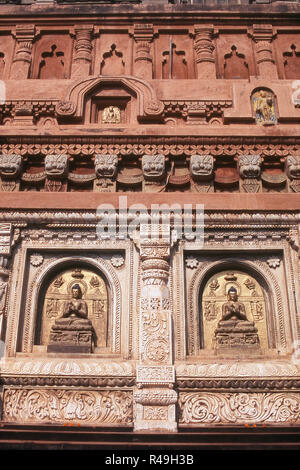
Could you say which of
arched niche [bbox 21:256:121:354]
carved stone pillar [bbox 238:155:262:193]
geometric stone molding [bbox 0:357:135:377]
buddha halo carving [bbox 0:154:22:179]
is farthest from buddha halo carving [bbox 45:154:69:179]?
geometric stone molding [bbox 0:357:135:377]

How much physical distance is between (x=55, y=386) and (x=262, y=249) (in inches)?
131

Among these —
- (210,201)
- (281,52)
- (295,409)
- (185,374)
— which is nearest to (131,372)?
(185,374)

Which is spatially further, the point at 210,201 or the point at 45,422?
the point at 210,201

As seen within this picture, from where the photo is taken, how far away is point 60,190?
8.49 meters

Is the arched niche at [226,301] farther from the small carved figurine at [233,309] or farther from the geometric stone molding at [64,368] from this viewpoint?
the geometric stone molding at [64,368]

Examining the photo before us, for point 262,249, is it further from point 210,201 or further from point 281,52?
point 281,52

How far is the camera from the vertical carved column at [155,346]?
685 cm

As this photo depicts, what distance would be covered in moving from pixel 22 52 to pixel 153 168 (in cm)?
348

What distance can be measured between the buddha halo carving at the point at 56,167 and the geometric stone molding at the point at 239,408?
3.58 m

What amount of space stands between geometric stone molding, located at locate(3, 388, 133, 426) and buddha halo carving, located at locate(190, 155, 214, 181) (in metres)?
3.26

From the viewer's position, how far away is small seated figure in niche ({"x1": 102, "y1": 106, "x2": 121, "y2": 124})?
368 inches

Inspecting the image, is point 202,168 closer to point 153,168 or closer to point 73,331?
point 153,168

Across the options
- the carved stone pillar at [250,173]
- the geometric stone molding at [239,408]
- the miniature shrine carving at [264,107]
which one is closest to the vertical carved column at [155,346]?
the geometric stone molding at [239,408]

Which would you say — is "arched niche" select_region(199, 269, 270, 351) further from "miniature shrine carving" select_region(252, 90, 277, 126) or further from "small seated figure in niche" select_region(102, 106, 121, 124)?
"small seated figure in niche" select_region(102, 106, 121, 124)
